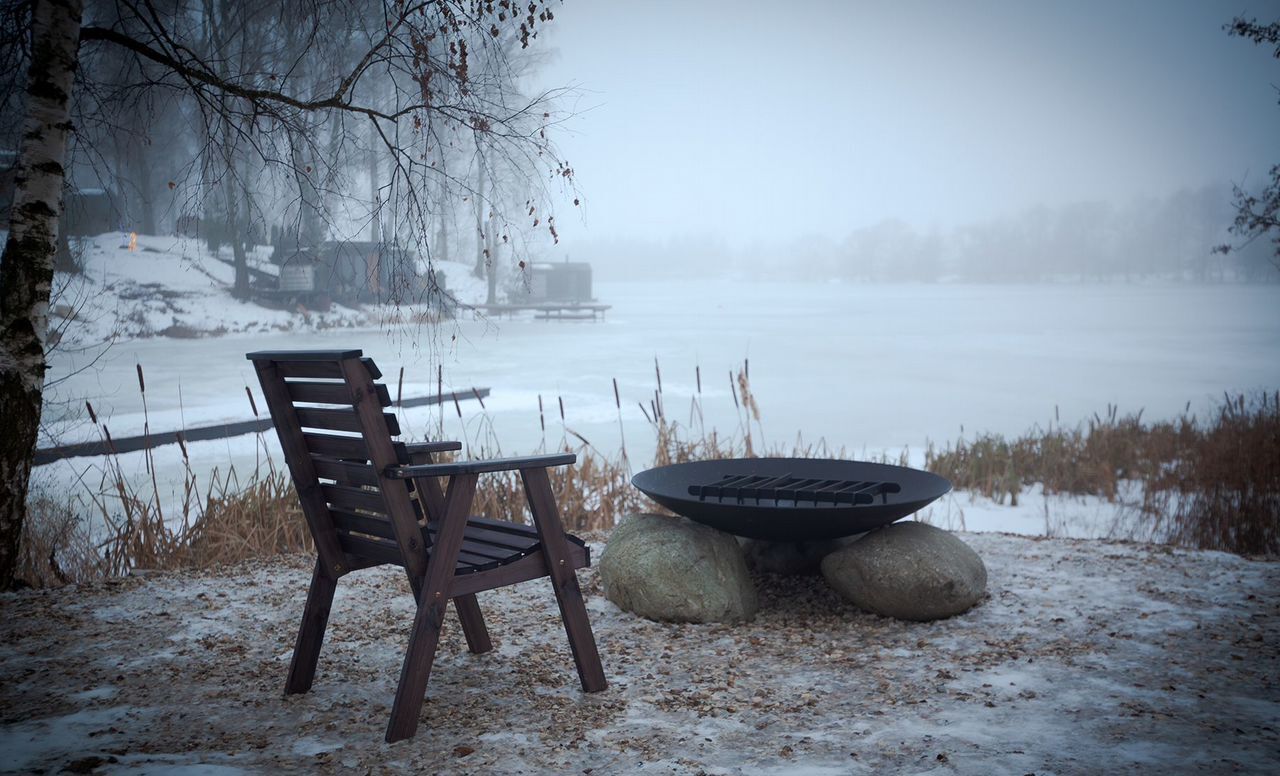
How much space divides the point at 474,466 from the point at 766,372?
16.1 metres

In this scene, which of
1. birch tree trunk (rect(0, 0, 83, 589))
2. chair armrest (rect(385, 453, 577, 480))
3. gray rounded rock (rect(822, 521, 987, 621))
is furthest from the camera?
birch tree trunk (rect(0, 0, 83, 589))

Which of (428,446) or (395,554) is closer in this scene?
(395,554)

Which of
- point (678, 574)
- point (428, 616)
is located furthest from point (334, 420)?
point (678, 574)

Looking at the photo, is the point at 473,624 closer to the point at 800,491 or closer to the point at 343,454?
the point at 343,454

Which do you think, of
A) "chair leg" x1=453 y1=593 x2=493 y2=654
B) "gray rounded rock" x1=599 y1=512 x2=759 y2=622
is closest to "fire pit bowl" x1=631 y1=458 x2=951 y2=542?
"gray rounded rock" x1=599 y1=512 x2=759 y2=622

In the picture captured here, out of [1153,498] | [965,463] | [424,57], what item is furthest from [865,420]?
[424,57]

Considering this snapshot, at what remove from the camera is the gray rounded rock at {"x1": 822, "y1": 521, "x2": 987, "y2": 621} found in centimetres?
352

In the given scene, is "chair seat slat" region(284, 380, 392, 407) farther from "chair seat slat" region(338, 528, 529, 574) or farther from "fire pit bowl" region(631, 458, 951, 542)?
"fire pit bowl" region(631, 458, 951, 542)

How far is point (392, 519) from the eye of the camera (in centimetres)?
238

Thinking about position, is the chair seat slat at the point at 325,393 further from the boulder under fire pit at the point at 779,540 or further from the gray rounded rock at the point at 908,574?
the gray rounded rock at the point at 908,574

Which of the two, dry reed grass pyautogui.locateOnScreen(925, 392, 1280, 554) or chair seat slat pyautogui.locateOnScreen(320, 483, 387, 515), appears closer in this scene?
chair seat slat pyautogui.locateOnScreen(320, 483, 387, 515)

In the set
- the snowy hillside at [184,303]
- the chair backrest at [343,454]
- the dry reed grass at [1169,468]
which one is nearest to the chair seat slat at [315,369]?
the chair backrest at [343,454]

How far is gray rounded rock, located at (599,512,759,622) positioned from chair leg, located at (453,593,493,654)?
0.65 m

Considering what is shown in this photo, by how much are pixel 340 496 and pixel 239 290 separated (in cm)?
1539
